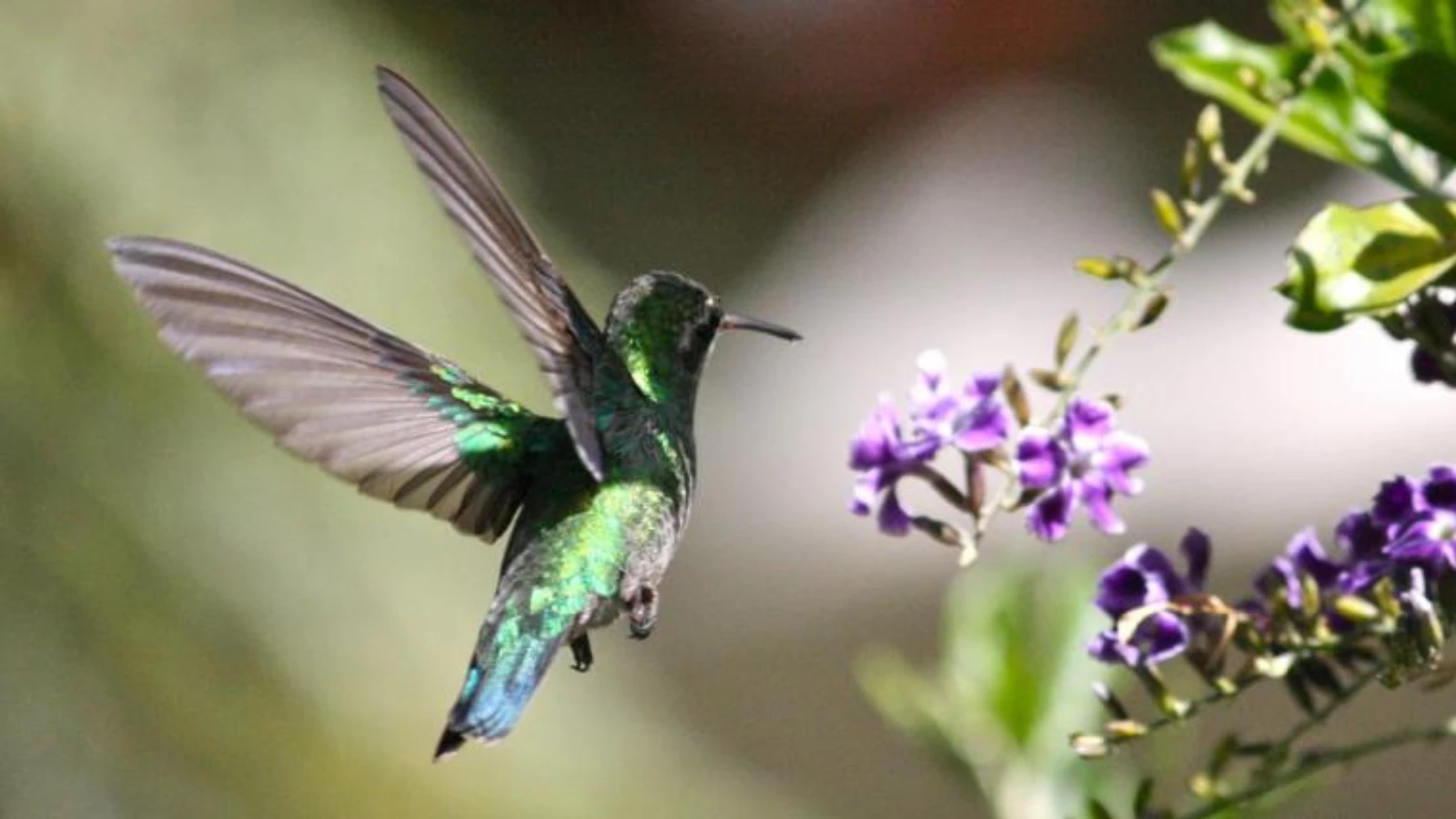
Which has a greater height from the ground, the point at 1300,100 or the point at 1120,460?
the point at 1300,100

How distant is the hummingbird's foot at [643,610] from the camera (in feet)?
3.60

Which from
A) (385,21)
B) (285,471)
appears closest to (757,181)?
(385,21)

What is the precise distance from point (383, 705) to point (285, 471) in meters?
0.37

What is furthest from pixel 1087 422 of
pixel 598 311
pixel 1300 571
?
pixel 598 311

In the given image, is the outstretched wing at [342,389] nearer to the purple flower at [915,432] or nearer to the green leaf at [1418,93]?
the purple flower at [915,432]

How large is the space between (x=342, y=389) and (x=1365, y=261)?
56 cm

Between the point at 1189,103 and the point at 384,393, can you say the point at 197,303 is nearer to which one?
the point at 384,393

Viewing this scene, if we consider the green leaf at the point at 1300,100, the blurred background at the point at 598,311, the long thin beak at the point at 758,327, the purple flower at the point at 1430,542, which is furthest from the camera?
the blurred background at the point at 598,311

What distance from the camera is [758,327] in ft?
3.63

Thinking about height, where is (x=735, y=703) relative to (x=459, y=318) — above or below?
below

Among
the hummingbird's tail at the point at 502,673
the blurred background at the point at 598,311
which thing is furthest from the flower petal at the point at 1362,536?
the blurred background at the point at 598,311

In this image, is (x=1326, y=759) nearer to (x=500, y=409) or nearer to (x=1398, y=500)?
(x=1398, y=500)

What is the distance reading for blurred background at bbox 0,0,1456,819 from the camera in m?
2.65

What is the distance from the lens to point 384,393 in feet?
3.83
